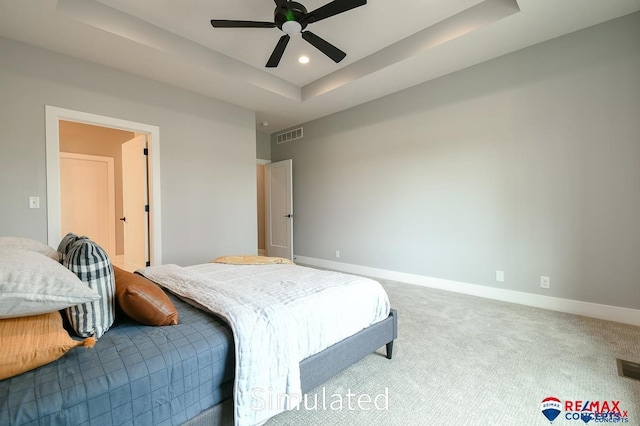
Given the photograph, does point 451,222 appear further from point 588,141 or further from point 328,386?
point 328,386

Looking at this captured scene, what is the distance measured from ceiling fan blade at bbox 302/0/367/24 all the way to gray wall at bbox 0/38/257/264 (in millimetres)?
2352

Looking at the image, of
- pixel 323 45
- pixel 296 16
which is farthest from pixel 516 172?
pixel 296 16

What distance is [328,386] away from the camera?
1771 mm

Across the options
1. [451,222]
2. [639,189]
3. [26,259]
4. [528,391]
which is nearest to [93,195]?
[26,259]

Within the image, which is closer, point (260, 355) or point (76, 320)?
point (76, 320)

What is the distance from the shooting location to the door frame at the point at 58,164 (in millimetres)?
2857

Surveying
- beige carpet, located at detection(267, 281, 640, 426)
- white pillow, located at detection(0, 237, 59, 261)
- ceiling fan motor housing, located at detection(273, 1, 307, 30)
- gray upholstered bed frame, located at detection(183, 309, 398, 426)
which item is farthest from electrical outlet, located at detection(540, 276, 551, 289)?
white pillow, located at detection(0, 237, 59, 261)

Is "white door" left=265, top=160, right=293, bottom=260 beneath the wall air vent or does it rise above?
beneath

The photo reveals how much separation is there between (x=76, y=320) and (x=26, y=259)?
0.31 m

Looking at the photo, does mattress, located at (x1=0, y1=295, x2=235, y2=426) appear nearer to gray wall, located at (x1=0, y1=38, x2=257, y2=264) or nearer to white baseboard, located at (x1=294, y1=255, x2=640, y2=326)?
gray wall, located at (x1=0, y1=38, x2=257, y2=264)

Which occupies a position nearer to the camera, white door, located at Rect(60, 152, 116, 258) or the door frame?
the door frame

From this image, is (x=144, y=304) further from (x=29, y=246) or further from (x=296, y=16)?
(x=296, y=16)

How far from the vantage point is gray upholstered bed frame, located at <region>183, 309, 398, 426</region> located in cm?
119

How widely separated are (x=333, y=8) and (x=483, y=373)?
285 cm
